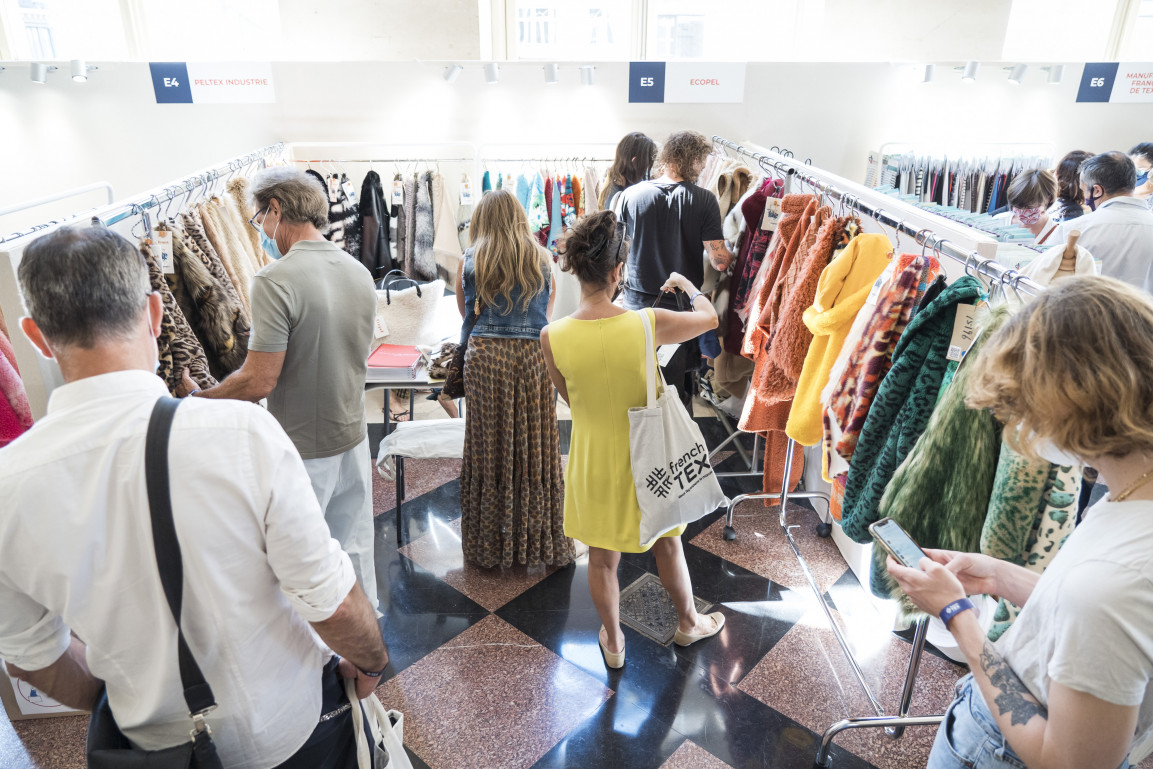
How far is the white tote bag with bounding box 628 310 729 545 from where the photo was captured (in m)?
2.06

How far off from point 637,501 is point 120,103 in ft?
16.0

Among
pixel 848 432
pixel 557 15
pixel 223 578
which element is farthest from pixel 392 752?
pixel 557 15

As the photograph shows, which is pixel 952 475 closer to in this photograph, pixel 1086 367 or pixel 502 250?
pixel 1086 367

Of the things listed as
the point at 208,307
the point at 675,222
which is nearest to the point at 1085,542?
the point at 208,307

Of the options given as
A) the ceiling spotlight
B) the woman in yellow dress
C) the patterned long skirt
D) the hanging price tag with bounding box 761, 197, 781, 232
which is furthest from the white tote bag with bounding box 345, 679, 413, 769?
the ceiling spotlight

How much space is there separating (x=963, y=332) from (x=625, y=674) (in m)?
1.62

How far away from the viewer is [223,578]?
3.39 ft

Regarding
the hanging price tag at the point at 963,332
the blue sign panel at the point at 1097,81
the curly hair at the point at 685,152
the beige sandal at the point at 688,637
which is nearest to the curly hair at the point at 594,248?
the hanging price tag at the point at 963,332

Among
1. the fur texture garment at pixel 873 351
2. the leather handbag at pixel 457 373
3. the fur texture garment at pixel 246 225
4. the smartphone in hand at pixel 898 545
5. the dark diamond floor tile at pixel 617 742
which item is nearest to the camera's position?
the smartphone in hand at pixel 898 545

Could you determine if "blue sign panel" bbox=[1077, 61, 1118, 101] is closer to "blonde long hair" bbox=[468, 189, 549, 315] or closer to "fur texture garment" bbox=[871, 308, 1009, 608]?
"blonde long hair" bbox=[468, 189, 549, 315]

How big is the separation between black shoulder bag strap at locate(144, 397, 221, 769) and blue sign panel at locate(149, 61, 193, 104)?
4805 mm

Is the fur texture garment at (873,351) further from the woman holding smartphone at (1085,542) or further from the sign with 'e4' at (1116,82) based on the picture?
the sign with 'e4' at (1116,82)

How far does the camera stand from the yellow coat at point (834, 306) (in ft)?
6.88

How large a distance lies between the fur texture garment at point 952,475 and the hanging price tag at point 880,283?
0.42 metres
